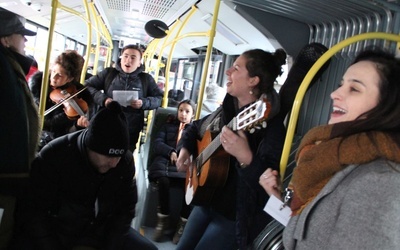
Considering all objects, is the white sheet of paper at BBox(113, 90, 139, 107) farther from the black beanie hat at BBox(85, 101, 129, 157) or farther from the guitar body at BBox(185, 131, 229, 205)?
the guitar body at BBox(185, 131, 229, 205)

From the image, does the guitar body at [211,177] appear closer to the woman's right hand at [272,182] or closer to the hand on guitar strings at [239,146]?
the hand on guitar strings at [239,146]

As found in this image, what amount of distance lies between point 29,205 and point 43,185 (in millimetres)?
134

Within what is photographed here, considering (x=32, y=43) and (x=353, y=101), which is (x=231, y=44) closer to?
(x=353, y=101)

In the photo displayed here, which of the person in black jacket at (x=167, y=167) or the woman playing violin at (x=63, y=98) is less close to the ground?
the woman playing violin at (x=63, y=98)

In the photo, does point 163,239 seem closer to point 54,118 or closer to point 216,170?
point 54,118

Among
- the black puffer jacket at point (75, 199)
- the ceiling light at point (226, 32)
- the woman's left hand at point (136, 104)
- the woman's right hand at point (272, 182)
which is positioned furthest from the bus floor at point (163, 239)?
the ceiling light at point (226, 32)

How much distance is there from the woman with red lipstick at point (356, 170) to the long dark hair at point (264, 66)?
697 mm

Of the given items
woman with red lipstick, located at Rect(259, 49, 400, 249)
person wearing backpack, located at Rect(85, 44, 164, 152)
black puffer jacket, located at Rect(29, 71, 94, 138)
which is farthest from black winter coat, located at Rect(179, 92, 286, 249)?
person wearing backpack, located at Rect(85, 44, 164, 152)

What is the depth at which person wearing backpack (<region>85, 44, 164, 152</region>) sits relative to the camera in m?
3.86

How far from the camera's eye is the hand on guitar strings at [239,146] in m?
1.67

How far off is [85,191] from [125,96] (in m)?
1.98

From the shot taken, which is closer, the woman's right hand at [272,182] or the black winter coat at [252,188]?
the woman's right hand at [272,182]

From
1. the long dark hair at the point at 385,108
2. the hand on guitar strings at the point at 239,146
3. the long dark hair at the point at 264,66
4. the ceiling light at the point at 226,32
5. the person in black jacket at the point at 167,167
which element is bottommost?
the person in black jacket at the point at 167,167

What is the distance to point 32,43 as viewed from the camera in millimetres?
8633
